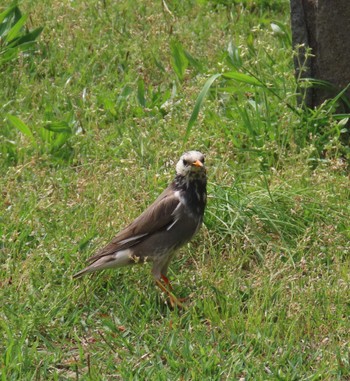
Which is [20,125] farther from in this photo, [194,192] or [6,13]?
[194,192]

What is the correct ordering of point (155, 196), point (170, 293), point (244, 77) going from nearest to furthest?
point (170, 293)
point (155, 196)
point (244, 77)

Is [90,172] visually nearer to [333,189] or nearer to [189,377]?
[333,189]

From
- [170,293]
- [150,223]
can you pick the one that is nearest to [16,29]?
[150,223]

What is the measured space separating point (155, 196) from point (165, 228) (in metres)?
0.81

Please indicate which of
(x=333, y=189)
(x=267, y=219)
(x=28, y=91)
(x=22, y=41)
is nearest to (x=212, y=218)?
(x=267, y=219)

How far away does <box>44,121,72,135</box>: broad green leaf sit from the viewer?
28.0 ft

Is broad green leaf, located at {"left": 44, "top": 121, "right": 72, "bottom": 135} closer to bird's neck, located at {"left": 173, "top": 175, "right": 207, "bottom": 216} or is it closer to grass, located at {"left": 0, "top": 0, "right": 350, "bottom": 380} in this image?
grass, located at {"left": 0, "top": 0, "right": 350, "bottom": 380}

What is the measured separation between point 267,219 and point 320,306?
973mm

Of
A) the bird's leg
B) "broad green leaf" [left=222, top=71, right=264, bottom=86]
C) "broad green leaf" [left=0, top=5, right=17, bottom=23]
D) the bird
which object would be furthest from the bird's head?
"broad green leaf" [left=0, top=5, right=17, bottom=23]

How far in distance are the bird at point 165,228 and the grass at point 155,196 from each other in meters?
0.20

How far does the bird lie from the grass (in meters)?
0.20

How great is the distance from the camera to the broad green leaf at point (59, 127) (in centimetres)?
854

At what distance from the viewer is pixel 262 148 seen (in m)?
8.04

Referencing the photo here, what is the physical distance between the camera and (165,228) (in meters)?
6.84
